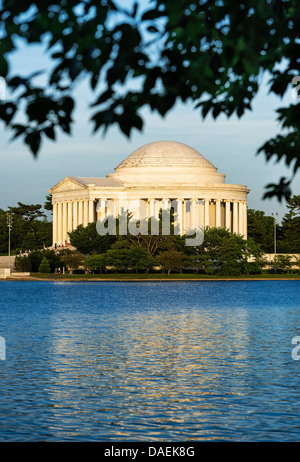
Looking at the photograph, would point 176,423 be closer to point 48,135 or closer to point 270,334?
point 48,135

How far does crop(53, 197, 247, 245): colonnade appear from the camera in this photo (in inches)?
6609

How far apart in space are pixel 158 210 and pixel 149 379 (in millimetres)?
141735

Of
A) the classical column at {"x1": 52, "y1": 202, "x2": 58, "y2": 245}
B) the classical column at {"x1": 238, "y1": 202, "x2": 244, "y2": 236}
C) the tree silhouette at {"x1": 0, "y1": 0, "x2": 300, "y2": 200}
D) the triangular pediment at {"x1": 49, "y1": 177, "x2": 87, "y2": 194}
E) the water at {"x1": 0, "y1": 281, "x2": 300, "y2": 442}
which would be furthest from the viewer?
the classical column at {"x1": 52, "y1": 202, "x2": 58, "y2": 245}

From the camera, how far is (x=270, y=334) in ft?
139

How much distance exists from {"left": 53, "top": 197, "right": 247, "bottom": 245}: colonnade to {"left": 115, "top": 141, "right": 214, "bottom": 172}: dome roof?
790 centimetres

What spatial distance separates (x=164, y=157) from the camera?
577 feet

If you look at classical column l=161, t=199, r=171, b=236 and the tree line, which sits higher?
classical column l=161, t=199, r=171, b=236

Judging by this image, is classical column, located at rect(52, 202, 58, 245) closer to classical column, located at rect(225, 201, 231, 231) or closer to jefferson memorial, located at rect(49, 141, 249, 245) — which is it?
jefferson memorial, located at rect(49, 141, 249, 245)

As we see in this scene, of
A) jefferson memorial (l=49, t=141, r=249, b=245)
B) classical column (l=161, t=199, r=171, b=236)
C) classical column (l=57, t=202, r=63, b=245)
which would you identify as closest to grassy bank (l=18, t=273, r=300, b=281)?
classical column (l=161, t=199, r=171, b=236)

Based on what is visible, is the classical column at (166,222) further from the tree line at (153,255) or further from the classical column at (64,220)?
the classical column at (64,220)

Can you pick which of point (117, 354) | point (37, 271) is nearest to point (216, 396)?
point (117, 354)

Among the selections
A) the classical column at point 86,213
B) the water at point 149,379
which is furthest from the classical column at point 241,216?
the water at point 149,379

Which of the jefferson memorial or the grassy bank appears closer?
the grassy bank

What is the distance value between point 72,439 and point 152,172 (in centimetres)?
15572
